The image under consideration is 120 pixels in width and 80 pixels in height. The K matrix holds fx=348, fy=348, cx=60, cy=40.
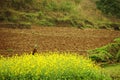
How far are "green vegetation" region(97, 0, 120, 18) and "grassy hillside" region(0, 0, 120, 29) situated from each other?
2.81ft

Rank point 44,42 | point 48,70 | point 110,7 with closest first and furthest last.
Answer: point 48,70 < point 44,42 < point 110,7

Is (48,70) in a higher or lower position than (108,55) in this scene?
higher

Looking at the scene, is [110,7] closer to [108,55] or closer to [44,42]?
[44,42]

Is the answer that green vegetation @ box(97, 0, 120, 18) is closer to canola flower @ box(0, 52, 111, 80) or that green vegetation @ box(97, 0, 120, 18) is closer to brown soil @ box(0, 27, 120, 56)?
brown soil @ box(0, 27, 120, 56)

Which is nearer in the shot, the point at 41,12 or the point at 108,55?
the point at 108,55

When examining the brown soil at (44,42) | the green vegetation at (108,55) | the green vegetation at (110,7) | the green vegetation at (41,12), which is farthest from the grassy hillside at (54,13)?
the green vegetation at (108,55)

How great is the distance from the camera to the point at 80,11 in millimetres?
Result: 41250

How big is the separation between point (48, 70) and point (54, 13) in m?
26.7

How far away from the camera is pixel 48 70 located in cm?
1204

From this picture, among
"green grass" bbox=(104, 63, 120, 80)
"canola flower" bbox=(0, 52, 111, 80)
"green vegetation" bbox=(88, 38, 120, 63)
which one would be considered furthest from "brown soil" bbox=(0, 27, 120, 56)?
"canola flower" bbox=(0, 52, 111, 80)

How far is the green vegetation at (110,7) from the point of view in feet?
144

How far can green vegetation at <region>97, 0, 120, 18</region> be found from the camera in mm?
43969

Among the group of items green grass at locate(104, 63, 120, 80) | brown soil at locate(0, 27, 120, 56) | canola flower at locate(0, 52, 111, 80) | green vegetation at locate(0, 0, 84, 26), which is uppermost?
canola flower at locate(0, 52, 111, 80)

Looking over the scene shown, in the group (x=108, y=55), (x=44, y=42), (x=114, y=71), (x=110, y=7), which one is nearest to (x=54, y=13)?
(x=110, y=7)
